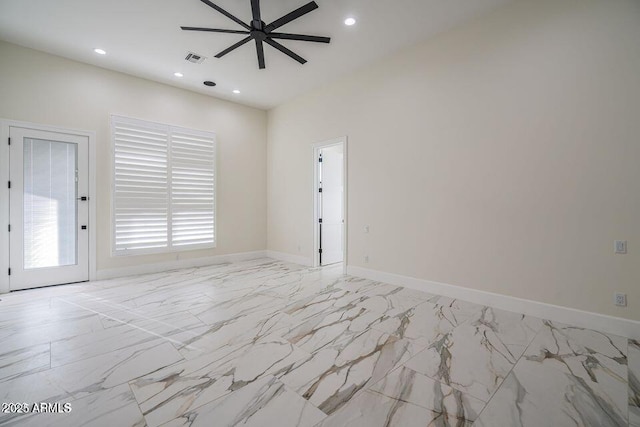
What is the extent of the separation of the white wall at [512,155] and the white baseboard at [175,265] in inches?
110

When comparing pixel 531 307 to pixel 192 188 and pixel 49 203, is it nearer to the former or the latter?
pixel 192 188

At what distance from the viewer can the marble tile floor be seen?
1.67 meters

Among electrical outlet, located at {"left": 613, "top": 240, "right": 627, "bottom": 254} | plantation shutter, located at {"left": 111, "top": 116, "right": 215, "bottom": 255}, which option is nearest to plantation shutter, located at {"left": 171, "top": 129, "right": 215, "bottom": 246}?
plantation shutter, located at {"left": 111, "top": 116, "right": 215, "bottom": 255}

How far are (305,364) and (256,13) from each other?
337cm

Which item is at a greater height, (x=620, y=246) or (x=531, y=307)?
(x=620, y=246)

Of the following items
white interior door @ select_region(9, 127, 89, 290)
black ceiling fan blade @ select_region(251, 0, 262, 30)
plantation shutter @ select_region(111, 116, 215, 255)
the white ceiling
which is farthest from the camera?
plantation shutter @ select_region(111, 116, 215, 255)

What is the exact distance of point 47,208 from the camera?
167 inches

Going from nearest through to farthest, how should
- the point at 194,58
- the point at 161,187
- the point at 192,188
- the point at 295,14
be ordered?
the point at 295,14 < the point at 194,58 < the point at 161,187 < the point at 192,188

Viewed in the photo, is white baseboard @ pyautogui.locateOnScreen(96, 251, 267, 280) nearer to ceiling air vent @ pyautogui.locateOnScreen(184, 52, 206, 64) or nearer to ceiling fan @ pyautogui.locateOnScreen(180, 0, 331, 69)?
ceiling air vent @ pyautogui.locateOnScreen(184, 52, 206, 64)

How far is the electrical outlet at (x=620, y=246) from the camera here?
265cm

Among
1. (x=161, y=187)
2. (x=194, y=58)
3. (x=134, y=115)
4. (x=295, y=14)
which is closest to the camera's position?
(x=295, y=14)

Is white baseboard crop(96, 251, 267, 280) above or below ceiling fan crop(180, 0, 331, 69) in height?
below

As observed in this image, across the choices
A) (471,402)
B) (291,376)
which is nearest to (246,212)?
(291,376)

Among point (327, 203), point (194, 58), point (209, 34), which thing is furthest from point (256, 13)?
point (327, 203)
